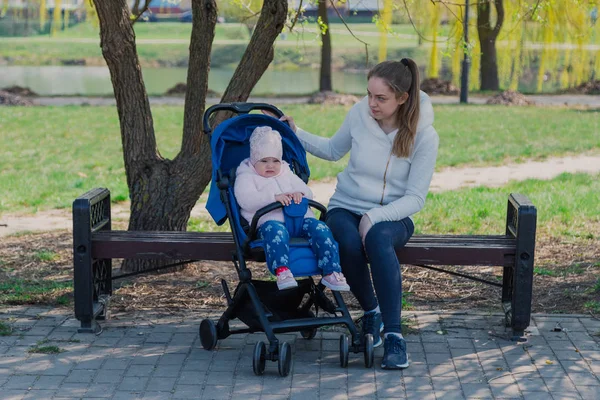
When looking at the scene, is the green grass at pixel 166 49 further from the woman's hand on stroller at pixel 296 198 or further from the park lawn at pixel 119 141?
the woman's hand on stroller at pixel 296 198

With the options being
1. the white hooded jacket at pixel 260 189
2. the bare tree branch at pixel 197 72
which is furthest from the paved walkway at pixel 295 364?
the bare tree branch at pixel 197 72

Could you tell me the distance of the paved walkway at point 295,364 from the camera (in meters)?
4.38

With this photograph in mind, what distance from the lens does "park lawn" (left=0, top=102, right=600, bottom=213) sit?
11.0m

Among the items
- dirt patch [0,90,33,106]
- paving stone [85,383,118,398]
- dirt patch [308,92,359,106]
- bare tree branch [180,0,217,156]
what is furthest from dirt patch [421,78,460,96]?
paving stone [85,383,118,398]

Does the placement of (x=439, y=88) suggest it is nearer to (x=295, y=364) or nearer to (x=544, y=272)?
(x=544, y=272)

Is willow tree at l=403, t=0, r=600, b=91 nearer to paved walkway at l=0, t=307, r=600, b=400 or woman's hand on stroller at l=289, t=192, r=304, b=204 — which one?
paved walkway at l=0, t=307, r=600, b=400

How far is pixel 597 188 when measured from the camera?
10.5m

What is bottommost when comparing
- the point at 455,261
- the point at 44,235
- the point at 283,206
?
the point at 44,235

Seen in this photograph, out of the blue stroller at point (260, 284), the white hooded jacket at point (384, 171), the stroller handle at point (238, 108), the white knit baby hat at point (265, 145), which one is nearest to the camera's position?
the blue stroller at point (260, 284)

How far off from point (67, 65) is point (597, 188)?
1478 inches

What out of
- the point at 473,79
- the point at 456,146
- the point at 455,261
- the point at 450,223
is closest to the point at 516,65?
the point at 473,79

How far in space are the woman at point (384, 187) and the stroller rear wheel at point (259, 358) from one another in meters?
0.67

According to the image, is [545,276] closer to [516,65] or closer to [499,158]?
[499,158]

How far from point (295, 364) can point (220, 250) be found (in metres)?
0.84
